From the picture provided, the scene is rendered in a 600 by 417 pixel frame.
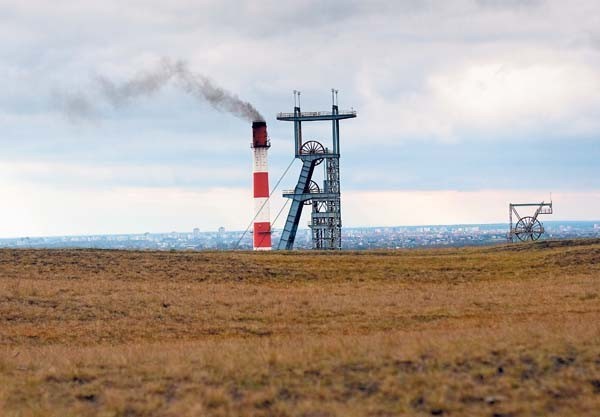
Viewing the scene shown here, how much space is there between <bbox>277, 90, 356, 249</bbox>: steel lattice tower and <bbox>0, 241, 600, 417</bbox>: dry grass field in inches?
1198

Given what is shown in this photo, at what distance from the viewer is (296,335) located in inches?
1019

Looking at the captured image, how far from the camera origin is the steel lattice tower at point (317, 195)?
82500mm

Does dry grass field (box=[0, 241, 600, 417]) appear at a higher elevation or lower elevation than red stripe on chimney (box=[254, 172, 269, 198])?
lower

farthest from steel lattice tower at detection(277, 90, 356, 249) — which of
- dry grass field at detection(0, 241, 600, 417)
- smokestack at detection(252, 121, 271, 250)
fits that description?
dry grass field at detection(0, 241, 600, 417)

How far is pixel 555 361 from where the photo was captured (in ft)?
58.9

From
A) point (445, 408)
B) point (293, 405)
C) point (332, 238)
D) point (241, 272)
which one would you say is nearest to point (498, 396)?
point (445, 408)

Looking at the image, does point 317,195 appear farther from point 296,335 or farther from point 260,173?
point 296,335

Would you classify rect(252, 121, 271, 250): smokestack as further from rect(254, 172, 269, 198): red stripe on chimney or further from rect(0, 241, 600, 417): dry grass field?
rect(0, 241, 600, 417): dry grass field

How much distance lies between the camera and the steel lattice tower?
82500 mm

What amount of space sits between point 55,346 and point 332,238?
193ft

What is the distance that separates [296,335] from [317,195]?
187 ft

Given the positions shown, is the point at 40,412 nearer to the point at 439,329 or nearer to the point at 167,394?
the point at 167,394

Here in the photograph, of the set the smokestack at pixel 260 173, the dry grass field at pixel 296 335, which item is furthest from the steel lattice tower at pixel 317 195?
the dry grass field at pixel 296 335

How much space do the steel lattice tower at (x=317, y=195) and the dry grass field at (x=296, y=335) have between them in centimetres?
3044
